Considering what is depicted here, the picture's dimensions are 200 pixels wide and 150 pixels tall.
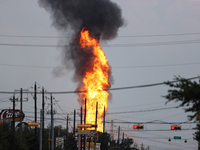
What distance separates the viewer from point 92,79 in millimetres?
85188

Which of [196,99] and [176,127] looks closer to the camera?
[196,99]

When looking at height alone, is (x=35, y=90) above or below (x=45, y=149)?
above

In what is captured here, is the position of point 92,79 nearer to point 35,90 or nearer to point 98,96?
point 98,96

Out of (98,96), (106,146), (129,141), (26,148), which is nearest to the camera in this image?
(26,148)

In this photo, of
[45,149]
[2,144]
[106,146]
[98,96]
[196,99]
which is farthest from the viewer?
[106,146]

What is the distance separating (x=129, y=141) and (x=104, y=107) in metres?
108

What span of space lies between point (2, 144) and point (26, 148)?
7642 mm

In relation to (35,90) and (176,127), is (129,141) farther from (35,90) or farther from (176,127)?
(35,90)

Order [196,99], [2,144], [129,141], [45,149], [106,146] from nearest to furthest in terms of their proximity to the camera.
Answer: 1. [196,99]
2. [2,144]
3. [45,149]
4. [106,146]
5. [129,141]

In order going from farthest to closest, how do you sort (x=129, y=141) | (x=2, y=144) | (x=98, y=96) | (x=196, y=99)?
(x=129, y=141) < (x=98, y=96) < (x=2, y=144) < (x=196, y=99)

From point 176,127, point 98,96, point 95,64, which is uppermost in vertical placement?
point 95,64

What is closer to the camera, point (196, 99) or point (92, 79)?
point (196, 99)

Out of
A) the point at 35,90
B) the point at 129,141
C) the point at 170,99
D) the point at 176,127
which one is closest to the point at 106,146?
the point at 129,141

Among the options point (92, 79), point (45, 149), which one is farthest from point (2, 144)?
point (92, 79)
